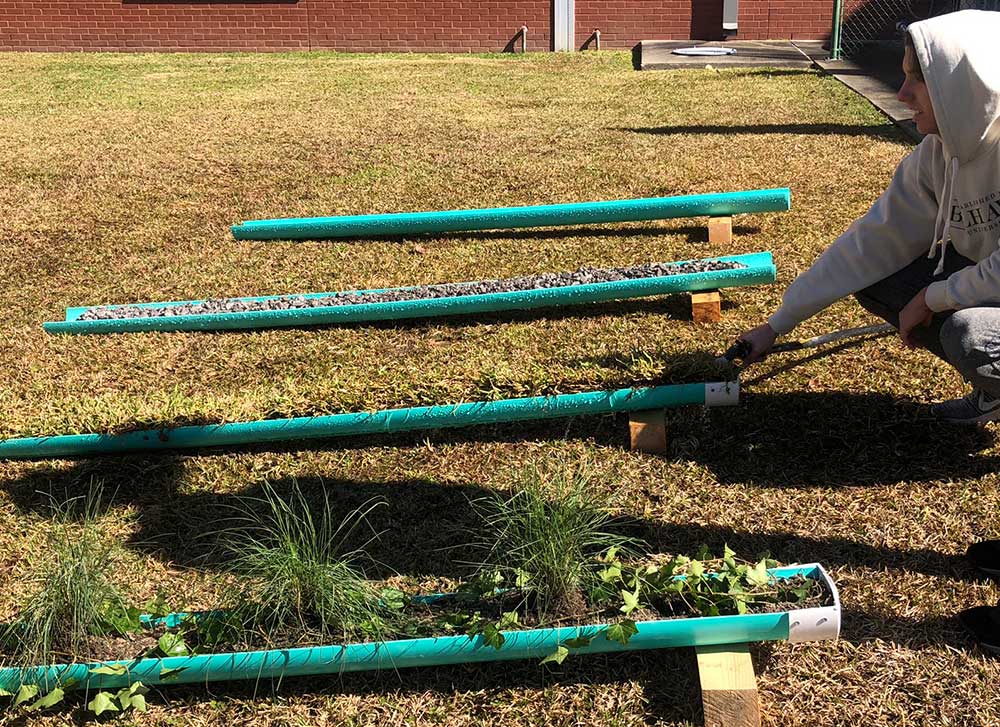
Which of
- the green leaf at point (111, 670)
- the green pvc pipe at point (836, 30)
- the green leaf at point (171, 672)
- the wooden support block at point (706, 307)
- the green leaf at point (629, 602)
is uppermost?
the green pvc pipe at point (836, 30)

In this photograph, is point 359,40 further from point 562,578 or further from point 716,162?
point 562,578

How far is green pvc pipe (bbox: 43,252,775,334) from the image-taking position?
4629mm

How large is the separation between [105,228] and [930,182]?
5.17 metres

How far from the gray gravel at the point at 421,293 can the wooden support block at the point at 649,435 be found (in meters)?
1.25

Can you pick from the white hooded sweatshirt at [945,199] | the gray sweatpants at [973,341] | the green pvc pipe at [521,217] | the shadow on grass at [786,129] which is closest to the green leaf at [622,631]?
the gray sweatpants at [973,341]

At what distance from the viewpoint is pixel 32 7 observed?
15242 millimetres

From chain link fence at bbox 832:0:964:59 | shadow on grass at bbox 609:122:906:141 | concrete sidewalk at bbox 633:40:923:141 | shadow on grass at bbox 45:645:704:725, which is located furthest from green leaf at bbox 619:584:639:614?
chain link fence at bbox 832:0:964:59

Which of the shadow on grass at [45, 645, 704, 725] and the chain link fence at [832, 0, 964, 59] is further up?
the chain link fence at [832, 0, 964, 59]

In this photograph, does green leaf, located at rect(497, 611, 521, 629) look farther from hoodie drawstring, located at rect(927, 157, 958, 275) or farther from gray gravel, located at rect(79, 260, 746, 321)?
gray gravel, located at rect(79, 260, 746, 321)

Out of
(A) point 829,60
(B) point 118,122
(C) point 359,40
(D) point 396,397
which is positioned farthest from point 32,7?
(D) point 396,397

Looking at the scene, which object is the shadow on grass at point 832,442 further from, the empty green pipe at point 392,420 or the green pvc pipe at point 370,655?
the green pvc pipe at point 370,655

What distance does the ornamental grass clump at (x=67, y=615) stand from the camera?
2641 millimetres

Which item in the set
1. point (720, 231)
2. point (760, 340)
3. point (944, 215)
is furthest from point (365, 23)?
point (944, 215)

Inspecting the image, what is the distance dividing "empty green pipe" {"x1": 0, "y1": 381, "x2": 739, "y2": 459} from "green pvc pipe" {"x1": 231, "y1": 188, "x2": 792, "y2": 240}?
2062 millimetres
